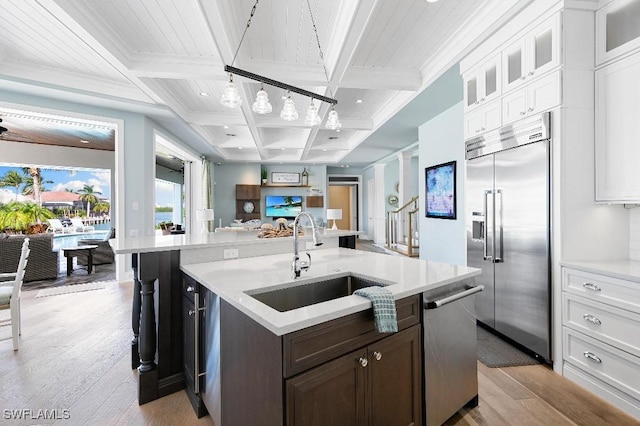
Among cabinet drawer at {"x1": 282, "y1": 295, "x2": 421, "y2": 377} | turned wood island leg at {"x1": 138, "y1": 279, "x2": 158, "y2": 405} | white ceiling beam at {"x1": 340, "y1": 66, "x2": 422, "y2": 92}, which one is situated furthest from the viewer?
white ceiling beam at {"x1": 340, "y1": 66, "x2": 422, "y2": 92}

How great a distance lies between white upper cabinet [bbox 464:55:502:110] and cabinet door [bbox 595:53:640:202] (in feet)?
2.43

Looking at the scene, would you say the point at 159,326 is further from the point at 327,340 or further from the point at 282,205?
the point at 282,205

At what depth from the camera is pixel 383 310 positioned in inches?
50.2

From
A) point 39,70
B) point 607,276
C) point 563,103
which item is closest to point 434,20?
point 563,103

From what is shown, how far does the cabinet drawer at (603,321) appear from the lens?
1.85m

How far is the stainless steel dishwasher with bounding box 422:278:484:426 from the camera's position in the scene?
5.26ft

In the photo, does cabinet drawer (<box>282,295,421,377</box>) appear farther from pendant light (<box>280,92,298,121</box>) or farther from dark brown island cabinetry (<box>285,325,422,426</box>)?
pendant light (<box>280,92,298,121</box>)

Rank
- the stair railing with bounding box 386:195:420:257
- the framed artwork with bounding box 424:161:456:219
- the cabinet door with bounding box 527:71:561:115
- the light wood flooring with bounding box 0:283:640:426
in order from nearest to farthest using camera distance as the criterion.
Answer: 1. the light wood flooring with bounding box 0:283:640:426
2. the cabinet door with bounding box 527:71:561:115
3. the framed artwork with bounding box 424:161:456:219
4. the stair railing with bounding box 386:195:420:257

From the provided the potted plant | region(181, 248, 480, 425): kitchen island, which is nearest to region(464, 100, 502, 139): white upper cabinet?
region(181, 248, 480, 425): kitchen island

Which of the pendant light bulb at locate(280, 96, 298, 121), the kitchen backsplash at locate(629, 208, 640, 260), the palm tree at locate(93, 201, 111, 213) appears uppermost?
the pendant light bulb at locate(280, 96, 298, 121)

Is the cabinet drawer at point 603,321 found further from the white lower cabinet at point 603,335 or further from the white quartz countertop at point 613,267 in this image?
the white quartz countertop at point 613,267

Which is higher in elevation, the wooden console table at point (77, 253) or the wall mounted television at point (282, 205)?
the wall mounted television at point (282, 205)

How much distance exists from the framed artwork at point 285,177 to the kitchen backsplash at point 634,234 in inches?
328

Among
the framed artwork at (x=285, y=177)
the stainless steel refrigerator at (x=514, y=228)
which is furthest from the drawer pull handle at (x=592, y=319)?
the framed artwork at (x=285, y=177)
